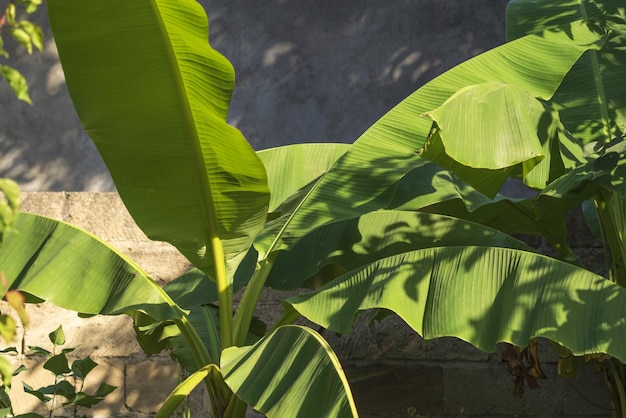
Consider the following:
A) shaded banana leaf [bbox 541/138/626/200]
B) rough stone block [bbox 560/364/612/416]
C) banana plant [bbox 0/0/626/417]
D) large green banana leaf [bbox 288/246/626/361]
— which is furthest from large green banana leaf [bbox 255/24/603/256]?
rough stone block [bbox 560/364/612/416]

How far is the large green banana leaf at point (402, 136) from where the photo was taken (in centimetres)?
288

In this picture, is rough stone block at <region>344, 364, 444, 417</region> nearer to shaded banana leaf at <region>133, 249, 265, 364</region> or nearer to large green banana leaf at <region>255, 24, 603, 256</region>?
shaded banana leaf at <region>133, 249, 265, 364</region>

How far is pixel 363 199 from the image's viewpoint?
9.57ft

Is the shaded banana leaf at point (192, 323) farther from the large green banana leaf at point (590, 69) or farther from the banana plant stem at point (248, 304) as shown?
the large green banana leaf at point (590, 69)

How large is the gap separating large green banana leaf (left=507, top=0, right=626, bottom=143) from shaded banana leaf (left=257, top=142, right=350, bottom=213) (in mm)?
881

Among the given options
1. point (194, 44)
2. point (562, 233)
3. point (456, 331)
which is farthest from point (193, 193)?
point (562, 233)

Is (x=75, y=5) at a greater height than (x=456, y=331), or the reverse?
(x=75, y=5)

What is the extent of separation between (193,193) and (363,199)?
590mm

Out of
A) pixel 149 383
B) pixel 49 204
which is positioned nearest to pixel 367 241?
pixel 149 383

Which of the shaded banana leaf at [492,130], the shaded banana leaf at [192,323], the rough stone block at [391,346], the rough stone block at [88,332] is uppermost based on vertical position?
the shaded banana leaf at [492,130]

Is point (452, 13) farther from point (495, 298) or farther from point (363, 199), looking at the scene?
point (495, 298)

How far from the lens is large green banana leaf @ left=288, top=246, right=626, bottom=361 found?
2240 mm

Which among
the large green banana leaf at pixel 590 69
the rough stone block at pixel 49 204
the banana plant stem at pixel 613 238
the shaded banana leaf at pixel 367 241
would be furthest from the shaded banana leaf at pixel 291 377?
the rough stone block at pixel 49 204

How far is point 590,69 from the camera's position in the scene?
339cm
